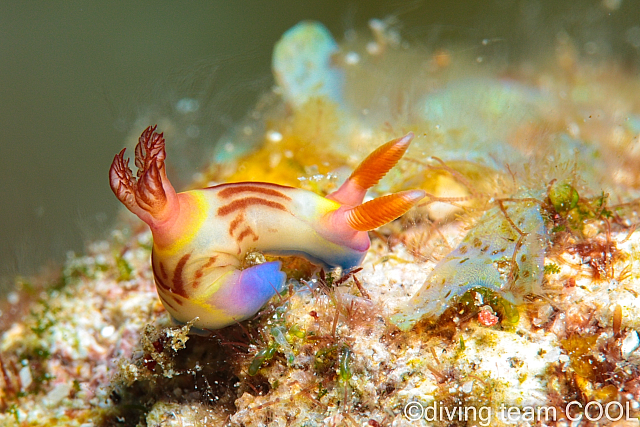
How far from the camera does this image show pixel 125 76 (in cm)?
445

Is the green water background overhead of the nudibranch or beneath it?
overhead

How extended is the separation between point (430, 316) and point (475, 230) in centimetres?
55

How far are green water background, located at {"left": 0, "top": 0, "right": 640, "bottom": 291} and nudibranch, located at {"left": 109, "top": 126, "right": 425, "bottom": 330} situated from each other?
6.44ft

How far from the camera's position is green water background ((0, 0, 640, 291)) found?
3.93 m

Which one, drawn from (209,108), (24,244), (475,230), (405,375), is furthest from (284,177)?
(24,244)

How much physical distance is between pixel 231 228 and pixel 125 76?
3.39 metres

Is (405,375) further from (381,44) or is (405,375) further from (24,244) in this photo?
(381,44)

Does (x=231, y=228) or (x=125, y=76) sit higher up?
(x=125, y=76)

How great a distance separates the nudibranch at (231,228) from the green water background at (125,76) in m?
1.96

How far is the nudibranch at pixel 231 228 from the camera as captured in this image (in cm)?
184

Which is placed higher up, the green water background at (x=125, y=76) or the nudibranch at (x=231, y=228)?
the green water background at (x=125, y=76)

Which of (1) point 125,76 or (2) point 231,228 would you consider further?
(1) point 125,76

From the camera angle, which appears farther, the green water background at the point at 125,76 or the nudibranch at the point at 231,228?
the green water background at the point at 125,76

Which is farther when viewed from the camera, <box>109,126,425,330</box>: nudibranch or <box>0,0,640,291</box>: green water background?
<box>0,0,640,291</box>: green water background
